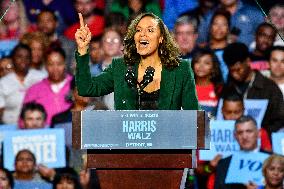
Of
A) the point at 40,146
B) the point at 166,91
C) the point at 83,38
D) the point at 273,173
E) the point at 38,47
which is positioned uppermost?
the point at 38,47

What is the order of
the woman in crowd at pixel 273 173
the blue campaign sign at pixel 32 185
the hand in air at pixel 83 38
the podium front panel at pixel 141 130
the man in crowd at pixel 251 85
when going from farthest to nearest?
the blue campaign sign at pixel 32 185 → the man in crowd at pixel 251 85 → the woman in crowd at pixel 273 173 → the hand in air at pixel 83 38 → the podium front panel at pixel 141 130

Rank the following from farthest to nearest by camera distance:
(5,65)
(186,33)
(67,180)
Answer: (5,65), (67,180), (186,33)

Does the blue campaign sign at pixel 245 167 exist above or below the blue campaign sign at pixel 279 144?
below

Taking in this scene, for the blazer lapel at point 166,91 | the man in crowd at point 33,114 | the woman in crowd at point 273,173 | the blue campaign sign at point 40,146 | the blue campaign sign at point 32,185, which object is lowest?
the blue campaign sign at point 32,185

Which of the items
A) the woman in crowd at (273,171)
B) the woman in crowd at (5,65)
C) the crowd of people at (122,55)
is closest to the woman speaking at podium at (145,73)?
the crowd of people at (122,55)

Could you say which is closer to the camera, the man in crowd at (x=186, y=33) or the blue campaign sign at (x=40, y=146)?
the man in crowd at (x=186, y=33)

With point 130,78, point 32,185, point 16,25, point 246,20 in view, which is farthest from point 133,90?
point 16,25

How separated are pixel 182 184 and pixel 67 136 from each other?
314 cm

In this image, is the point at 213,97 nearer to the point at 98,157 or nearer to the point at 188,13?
the point at 188,13

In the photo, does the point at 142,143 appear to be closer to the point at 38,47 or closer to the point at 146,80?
the point at 146,80

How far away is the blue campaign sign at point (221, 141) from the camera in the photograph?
7059 millimetres

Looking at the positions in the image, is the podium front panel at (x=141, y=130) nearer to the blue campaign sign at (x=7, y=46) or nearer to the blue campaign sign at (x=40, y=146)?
the blue campaign sign at (x=40, y=146)

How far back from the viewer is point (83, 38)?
4.38 metres

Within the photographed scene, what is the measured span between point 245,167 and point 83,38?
9.69 ft
